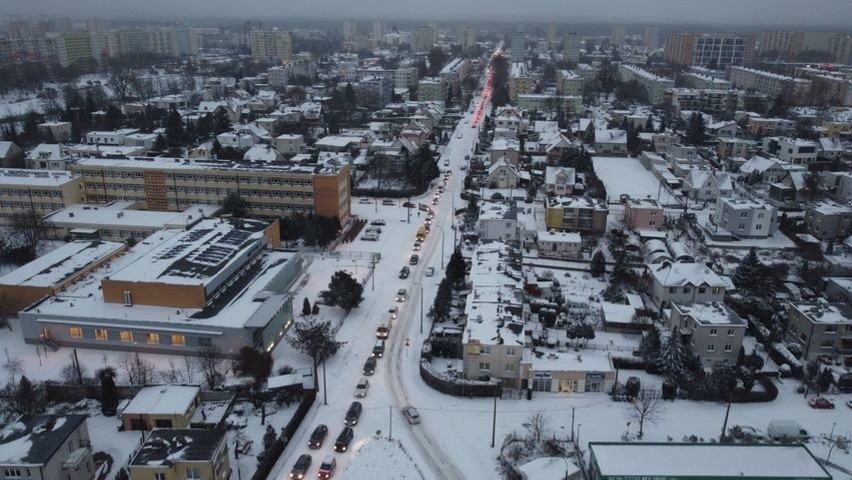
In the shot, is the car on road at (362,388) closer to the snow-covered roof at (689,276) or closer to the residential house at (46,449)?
the residential house at (46,449)

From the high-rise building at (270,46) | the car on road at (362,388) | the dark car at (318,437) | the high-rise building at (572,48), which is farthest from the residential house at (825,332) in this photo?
the high-rise building at (270,46)

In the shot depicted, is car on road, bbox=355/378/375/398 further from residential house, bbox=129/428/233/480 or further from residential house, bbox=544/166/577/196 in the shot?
residential house, bbox=544/166/577/196

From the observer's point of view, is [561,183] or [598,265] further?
[561,183]

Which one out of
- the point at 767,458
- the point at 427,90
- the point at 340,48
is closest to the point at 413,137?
the point at 427,90

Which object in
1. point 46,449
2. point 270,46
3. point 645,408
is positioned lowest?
point 645,408

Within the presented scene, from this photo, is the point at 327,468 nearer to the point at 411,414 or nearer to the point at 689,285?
the point at 411,414

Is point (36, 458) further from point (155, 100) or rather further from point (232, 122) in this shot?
point (155, 100)

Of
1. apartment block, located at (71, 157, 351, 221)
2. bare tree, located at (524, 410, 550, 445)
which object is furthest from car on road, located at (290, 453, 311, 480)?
apartment block, located at (71, 157, 351, 221)

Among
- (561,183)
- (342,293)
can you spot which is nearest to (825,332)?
(342,293)
